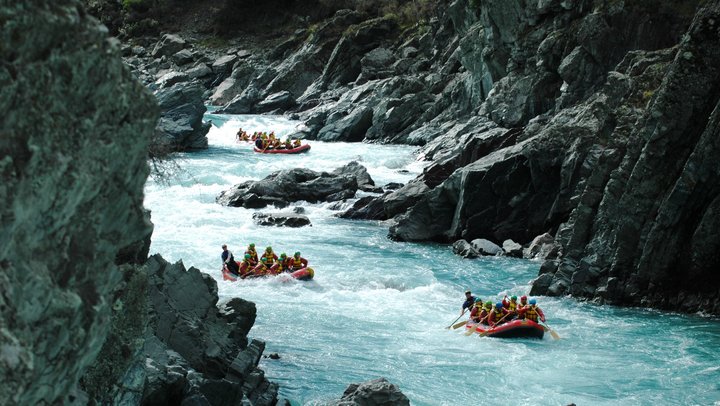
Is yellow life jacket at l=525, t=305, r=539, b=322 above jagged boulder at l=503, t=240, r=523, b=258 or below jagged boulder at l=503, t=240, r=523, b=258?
below

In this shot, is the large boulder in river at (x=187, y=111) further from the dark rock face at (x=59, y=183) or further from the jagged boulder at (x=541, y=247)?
the dark rock face at (x=59, y=183)

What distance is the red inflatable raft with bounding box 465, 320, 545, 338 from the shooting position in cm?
2188

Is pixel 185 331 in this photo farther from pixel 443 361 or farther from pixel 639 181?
pixel 639 181

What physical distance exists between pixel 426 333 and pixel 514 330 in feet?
7.59

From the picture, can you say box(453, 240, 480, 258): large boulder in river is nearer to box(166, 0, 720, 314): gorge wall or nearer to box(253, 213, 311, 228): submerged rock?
box(166, 0, 720, 314): gorge wall

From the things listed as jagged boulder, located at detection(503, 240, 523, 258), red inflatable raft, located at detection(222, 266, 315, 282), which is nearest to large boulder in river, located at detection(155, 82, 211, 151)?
red inflatable raft, located at detection(222, 266, 315, 282)

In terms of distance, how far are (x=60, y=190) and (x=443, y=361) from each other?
1553 cm

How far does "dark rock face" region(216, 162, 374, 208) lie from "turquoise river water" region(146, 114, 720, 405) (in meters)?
3.88

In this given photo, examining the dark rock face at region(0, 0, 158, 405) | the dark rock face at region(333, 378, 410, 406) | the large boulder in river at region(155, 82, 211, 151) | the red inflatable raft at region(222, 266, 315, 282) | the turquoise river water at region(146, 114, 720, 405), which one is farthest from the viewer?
the large boulder in river at region(155, 82, 211, 151)

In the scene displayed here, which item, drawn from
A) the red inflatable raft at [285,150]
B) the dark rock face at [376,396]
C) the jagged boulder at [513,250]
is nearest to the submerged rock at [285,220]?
the jagged boulder at [513,250]

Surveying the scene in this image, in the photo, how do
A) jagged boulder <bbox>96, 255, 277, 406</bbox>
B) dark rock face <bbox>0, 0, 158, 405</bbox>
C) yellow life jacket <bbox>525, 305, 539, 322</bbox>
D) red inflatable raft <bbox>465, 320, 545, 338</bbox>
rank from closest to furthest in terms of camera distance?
dark rock face <bbox>0, 0, 158, 405</bbox> → jagged boulder <bbox>96, 255, 277, 406</bbox> → red inflatable raft <bbox>465, 320, 545, 338</bbox> → yellow life jacket <bbox>525, 305, 539, 322</bbox>

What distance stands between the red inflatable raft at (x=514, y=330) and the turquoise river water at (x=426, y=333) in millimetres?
211

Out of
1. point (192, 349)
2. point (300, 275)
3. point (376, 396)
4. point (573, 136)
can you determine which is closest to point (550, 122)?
point (573, 136)

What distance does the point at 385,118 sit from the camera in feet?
192
